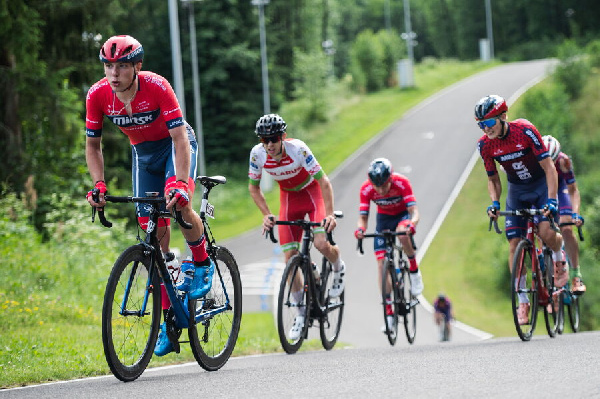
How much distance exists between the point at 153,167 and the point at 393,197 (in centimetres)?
588

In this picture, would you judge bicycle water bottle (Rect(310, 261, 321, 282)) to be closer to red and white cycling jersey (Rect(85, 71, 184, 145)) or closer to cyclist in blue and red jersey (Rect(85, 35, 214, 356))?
cyclist in blue and red jersey (Rect(85, 35, 214, 356))

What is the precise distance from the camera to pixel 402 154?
160 feet

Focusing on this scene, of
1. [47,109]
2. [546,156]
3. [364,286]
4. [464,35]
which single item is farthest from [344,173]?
[464,35]

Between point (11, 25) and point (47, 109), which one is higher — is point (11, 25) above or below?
above

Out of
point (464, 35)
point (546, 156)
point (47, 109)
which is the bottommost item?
point (546, 156)

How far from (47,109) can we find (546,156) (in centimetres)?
1265

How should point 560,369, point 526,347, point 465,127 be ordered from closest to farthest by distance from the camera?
point 560,369 < point 526,347 < point 465,127

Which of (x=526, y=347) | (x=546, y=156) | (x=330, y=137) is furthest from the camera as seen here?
(x=330, y=137)

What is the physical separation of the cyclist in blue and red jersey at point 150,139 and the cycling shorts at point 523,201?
4.28 metres

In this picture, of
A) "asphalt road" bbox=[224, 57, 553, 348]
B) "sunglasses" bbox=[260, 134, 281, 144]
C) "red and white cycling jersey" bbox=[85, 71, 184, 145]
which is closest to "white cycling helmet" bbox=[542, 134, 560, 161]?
"sunglasses" bbox=[260, 134, 281, 144]

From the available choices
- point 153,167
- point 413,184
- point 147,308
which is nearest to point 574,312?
point 153,167

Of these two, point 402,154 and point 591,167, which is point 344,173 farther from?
point 591,167

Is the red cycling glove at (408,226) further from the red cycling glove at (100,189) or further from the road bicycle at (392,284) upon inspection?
the red cycling glove at (100,189)

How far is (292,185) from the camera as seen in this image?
11047 millimetres
